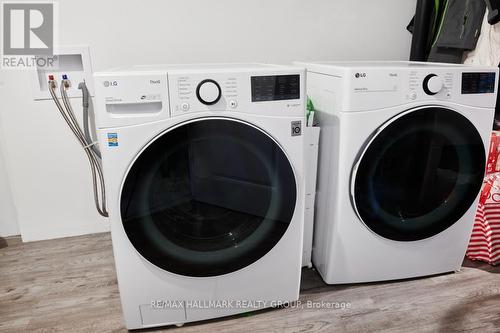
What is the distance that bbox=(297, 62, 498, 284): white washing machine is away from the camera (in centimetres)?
110

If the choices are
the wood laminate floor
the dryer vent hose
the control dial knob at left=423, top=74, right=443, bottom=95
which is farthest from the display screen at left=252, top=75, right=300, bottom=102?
the dryer vent hose

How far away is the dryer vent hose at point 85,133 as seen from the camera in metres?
1.44

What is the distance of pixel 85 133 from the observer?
58.6 inches

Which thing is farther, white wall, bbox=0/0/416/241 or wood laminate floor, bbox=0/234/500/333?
white wall, bbox=0/0/416/241

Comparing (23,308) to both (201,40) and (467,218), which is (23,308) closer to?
(201,40)

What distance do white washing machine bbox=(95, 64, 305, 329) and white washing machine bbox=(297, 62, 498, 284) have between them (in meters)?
0.18

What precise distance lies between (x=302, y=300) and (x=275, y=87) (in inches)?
29.2

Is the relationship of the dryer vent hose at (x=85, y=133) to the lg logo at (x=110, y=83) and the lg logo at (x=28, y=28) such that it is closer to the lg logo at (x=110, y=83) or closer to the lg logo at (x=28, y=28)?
the lg logo at (x=28, y=28)

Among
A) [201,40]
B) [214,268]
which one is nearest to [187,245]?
[214,268]

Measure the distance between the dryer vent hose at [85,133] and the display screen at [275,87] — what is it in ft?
2.73

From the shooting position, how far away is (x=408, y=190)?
4.01 ft

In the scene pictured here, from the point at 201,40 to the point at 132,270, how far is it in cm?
100

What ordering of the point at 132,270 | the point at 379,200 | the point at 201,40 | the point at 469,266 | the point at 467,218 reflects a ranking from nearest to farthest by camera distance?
the point at 132,270, the point at 379,200, the point at 467,218, the point at 469,266, the point at 201,40

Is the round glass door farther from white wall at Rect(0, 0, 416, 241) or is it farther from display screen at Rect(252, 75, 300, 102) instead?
white wall at Rect(0, 0, 416, 241)
